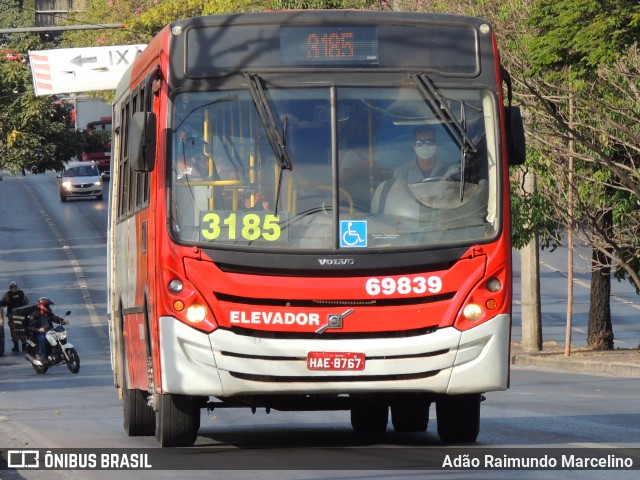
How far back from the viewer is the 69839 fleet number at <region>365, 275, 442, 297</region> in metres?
10.4

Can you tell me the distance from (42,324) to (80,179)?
136 feet

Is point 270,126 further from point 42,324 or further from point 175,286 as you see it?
point 42,324

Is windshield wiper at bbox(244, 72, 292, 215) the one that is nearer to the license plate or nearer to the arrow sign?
the license plate

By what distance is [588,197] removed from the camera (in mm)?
28562

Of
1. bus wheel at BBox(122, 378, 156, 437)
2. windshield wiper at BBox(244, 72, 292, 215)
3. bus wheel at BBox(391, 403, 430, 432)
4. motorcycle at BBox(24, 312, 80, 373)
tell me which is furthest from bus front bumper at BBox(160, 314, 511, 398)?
motorcycle at BBox(24, 312, 80, 373)

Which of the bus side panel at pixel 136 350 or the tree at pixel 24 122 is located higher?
the bus side panel at pixel 136 350

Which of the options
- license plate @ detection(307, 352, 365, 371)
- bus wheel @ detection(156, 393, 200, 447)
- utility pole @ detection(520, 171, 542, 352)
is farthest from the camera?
utility pole @ detection(520, 171, 542, 352)

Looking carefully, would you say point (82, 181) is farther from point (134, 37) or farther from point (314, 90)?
point (314, 90)

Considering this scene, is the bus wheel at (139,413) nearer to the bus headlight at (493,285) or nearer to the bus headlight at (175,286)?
the bus headlight at (175,286)

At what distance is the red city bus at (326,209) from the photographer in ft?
33.9

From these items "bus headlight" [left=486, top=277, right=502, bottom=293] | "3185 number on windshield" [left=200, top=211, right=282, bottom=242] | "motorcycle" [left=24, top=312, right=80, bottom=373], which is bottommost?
"motorcycle" [left=24, top=312, right=80, bottom=373]

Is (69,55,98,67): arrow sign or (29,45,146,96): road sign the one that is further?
(69,55,98,67): arrow sign

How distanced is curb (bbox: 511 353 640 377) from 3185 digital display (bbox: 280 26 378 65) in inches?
594

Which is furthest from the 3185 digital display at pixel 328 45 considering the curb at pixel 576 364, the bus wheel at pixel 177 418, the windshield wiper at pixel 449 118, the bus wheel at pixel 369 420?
the curb at pixel 576 364
